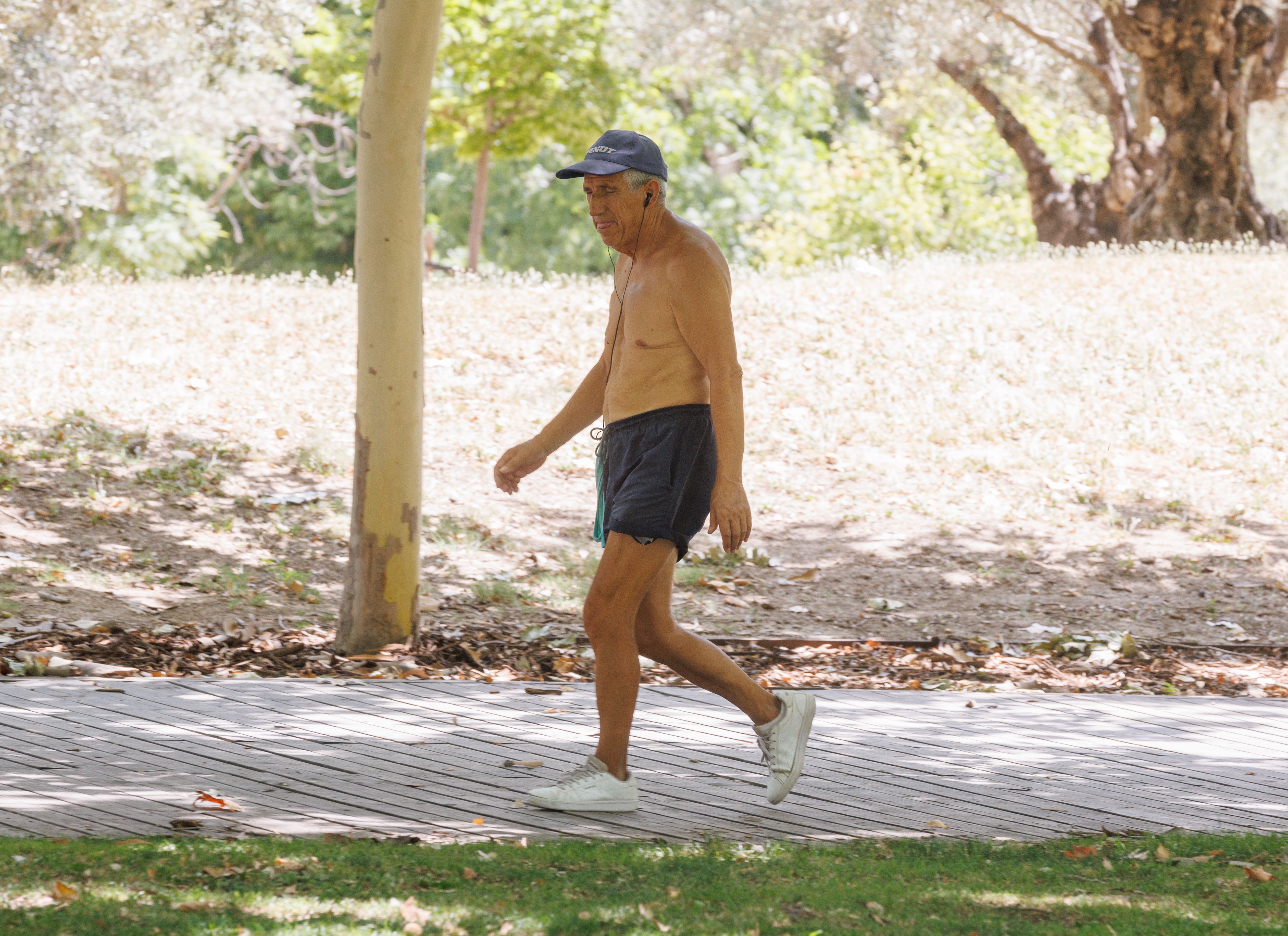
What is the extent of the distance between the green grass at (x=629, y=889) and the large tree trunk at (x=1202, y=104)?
17.6m

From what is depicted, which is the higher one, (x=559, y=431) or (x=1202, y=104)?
Answer: (x=1202, y=104)

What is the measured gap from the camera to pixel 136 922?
3.27m

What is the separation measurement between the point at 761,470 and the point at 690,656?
7.30 metres

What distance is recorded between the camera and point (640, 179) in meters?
4.32

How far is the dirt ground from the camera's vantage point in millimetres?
8211

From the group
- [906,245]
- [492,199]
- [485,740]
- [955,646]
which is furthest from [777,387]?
[492,199]

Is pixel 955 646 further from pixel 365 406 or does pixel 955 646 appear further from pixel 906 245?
pixel 906 245

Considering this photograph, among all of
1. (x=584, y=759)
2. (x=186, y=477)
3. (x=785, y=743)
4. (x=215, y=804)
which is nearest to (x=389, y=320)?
(x=584, y=759)

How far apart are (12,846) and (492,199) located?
3593 centimetres

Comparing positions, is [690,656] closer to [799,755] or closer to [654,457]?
[799,755]

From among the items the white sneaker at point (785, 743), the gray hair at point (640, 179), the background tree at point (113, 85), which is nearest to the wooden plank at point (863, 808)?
the white sneaker at point (785, 743)

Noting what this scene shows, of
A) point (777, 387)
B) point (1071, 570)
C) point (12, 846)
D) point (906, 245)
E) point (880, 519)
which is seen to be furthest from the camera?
point (906, 245)

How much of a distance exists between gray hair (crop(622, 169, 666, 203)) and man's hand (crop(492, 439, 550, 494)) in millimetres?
965

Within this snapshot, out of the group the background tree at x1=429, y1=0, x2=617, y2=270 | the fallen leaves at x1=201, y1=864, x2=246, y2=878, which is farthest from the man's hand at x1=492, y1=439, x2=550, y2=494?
the background tree at x1=429, y1=0, x2=617, y2=270
